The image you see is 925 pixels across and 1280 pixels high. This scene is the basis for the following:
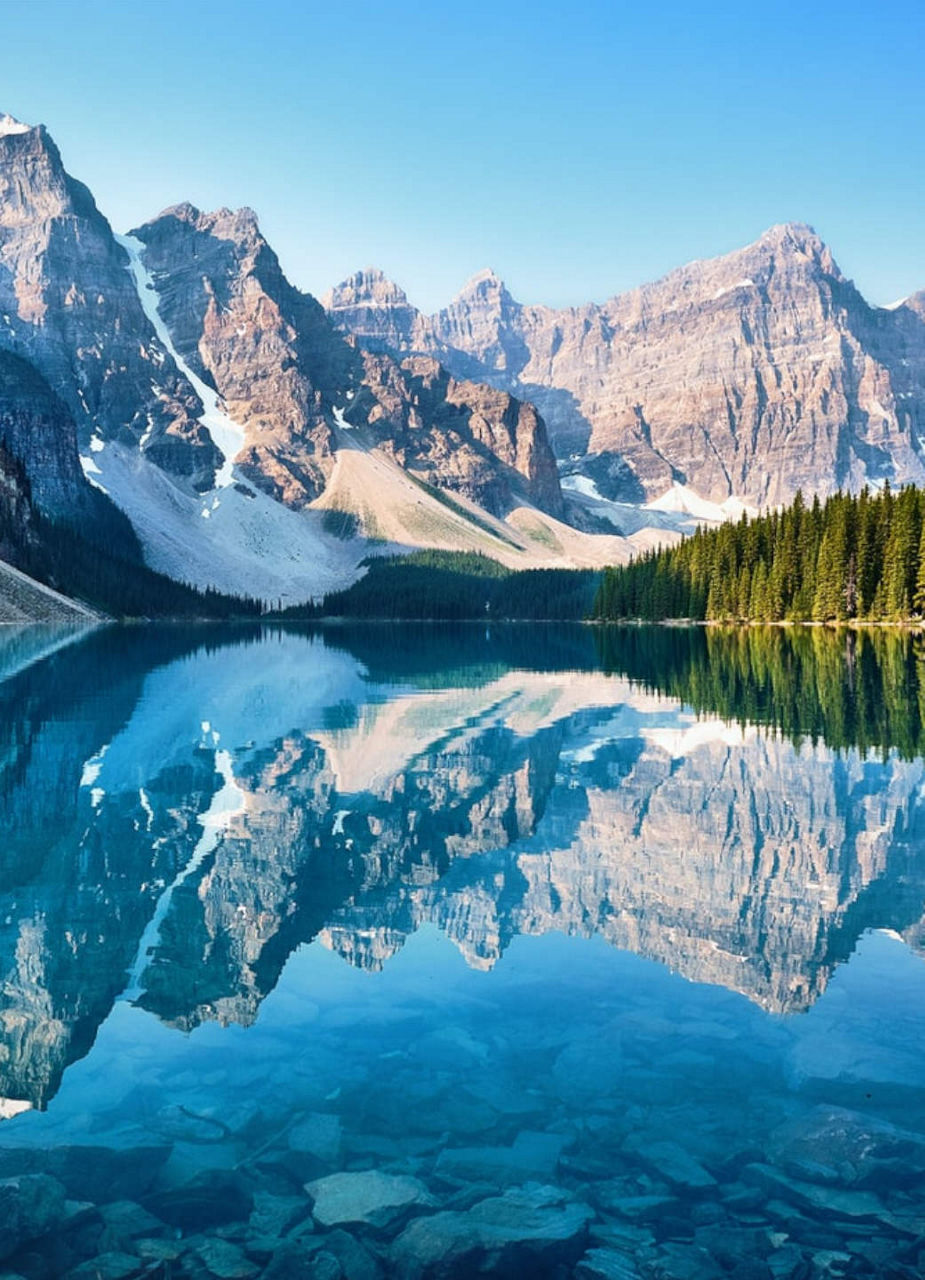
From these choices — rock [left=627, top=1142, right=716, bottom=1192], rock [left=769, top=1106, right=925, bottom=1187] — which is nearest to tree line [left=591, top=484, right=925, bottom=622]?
rock [left=769, top=1106, right=925, bottom=1187]

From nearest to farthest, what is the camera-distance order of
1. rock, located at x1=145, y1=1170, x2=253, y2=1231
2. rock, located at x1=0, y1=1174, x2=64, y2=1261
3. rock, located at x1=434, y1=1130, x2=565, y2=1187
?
1. rock, located at x1=0, y1=1174, x2=64, y2=1261
2. rock, located at x1=145, y1=1170, x2=253, y2=1231
3. rock, located at x1=434, y1=1130, x2=565, y2=1187

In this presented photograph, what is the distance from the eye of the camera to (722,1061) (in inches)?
447

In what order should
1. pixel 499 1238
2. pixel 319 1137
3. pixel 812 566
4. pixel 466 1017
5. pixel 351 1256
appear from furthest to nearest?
pixel 812 566 → pixel 466 1017 → pixel 319 1137 → pixel 499 1238 → pixel 351 1256

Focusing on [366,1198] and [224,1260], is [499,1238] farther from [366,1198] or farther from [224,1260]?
[224,1260]

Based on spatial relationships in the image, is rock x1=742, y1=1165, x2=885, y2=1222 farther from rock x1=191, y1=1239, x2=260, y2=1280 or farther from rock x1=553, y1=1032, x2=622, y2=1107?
rock x1=191, y1=1239, x2=260, y2=1280

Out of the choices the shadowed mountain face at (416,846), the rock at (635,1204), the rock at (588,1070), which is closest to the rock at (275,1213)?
the rock at (635,1204)

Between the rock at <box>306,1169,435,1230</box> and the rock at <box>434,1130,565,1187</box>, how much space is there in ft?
1.30

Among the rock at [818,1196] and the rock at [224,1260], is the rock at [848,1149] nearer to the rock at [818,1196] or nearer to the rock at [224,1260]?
the rock at [818,1196]

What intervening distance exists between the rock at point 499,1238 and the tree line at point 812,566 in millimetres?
97169

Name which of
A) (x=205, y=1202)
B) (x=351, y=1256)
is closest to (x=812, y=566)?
(x=205, y=1202)

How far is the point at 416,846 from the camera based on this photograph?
69.3 feet

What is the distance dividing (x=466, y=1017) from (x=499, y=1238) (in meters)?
4.41

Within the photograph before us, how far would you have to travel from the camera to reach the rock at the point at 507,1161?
923cm

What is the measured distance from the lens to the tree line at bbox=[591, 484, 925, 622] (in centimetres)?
10075
